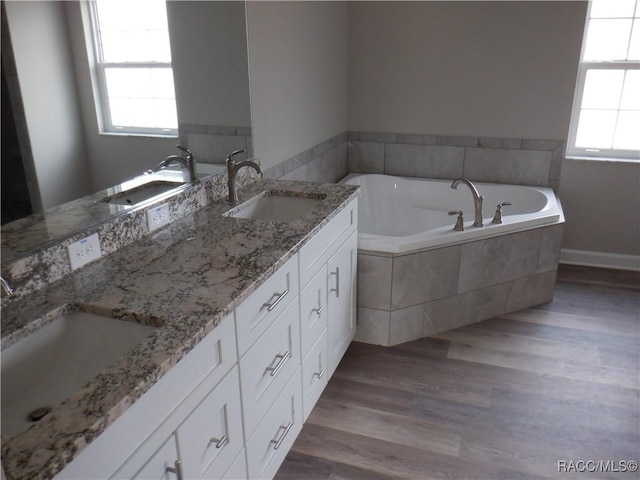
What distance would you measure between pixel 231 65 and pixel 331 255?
998 mm

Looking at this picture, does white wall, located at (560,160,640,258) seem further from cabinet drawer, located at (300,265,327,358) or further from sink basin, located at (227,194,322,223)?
cabinet drawer, located at (300,265,327,358)

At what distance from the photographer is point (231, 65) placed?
2.43m

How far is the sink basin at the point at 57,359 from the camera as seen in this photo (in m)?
1.20

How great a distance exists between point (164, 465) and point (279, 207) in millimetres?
1525

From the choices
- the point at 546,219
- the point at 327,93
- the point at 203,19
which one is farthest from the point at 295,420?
the point at 327,93

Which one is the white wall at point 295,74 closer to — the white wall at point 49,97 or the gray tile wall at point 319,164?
the gray tile wall at point 319,164

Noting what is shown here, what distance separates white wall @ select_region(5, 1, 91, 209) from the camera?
4.42 ft

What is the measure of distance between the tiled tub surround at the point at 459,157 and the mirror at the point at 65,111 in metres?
2.22

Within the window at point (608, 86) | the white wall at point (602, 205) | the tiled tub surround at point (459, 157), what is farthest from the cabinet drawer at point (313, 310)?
the window at point (608, 86)

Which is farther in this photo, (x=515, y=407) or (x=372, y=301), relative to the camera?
(x=372, y=301)

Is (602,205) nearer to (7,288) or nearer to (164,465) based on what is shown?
(164,465)

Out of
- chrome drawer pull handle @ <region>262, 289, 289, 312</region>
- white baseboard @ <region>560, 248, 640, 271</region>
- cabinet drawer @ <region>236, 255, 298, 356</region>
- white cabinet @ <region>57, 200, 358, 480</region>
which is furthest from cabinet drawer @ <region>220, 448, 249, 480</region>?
white baseboard @ <region>560, 248, 640, 271</region>

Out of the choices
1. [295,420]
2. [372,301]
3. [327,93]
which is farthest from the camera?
[327,93]

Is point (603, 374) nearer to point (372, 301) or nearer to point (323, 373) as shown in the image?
point (372, 301)
